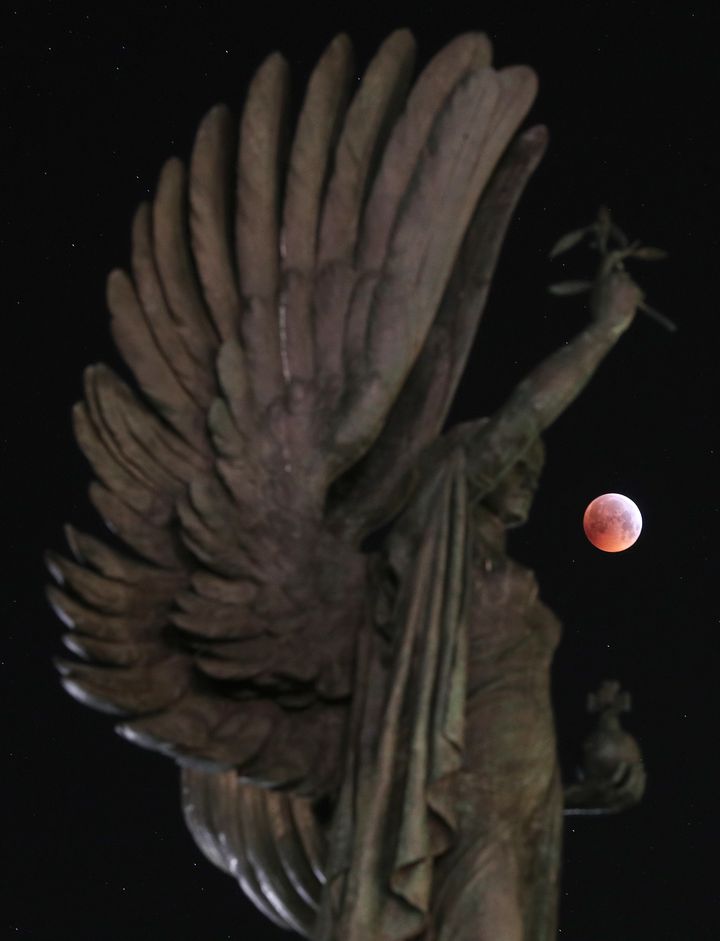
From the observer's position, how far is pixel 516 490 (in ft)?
19.3

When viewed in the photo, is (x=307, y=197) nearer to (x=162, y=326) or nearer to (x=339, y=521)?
(x=162, y=326)

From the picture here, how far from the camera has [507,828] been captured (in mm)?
5496

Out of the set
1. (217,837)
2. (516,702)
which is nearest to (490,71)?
(516,702)

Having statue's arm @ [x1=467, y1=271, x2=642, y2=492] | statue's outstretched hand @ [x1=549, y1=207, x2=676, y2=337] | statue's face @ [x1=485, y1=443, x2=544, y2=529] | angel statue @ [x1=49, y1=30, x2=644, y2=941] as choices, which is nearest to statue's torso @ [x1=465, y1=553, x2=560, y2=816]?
Answer: angel statue @ [x1=49, y1=30, x2=644, y2=941]

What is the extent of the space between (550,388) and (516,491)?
1.05 feet

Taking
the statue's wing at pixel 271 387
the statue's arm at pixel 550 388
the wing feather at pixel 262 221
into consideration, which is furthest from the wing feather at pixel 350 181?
the statue's arm at pixel 550 388

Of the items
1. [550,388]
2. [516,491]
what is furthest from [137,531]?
[550,388]

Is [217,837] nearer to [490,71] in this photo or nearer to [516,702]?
[516,702]

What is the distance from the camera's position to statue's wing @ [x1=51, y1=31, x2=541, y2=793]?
5637mm

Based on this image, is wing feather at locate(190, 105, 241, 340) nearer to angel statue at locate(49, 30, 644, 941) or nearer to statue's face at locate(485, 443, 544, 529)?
angel statue at locate(49, 30, 644, 941)

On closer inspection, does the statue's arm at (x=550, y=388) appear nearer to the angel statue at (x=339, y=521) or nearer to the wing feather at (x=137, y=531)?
the angel statue at (x=339, y=521)

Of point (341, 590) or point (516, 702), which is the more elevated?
point (341, 590)

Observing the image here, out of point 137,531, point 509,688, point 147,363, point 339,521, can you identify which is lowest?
point 509,688

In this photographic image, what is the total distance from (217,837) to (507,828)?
0.73 m
